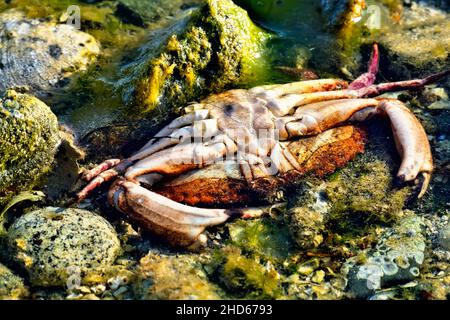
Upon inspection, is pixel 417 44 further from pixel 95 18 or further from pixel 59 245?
pixel 59 245

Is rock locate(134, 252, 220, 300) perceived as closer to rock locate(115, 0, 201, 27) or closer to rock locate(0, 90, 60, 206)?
rock locate(0, 90, 60, 206)

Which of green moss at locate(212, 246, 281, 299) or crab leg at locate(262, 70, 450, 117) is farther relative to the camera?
crab leg at locate(262, 70, 450, 117)

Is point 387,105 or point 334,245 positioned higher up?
point 387,105

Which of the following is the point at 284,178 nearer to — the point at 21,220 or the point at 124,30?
the point at 21,220

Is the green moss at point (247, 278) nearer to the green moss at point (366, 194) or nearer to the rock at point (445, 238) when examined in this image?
the green moss at point (366, 194)

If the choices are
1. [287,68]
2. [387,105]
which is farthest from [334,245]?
[287,68]

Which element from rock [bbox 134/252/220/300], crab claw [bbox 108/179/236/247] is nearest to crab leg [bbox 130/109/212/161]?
crab claw [bbox 108/179/236/247]
